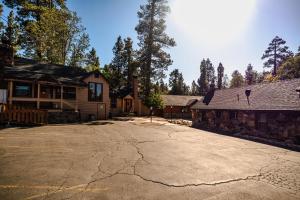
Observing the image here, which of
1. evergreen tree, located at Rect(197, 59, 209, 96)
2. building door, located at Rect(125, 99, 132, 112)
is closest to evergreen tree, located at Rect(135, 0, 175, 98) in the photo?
building door, located at Rect(125, 99, 132, 112)

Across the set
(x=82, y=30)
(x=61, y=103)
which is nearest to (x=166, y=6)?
(x=82, y=30)

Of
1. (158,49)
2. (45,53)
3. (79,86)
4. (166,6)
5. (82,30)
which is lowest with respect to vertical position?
(79,86)

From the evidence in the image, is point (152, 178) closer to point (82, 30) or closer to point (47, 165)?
point (47, 165)

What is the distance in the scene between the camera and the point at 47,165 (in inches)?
281

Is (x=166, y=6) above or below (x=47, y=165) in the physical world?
above

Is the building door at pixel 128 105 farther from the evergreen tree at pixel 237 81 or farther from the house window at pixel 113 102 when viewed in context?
the evergreen tree at pixel 237 81

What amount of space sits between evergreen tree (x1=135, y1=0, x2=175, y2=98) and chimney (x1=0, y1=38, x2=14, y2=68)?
78.8ft

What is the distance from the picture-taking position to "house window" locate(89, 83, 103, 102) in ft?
91.3

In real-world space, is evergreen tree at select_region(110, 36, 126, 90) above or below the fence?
above

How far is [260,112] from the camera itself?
58.1 ft

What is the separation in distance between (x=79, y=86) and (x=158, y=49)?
20763mm

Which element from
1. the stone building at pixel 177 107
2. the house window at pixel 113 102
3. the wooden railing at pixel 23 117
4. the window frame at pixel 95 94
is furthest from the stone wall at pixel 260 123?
the house window at pixel 113 102

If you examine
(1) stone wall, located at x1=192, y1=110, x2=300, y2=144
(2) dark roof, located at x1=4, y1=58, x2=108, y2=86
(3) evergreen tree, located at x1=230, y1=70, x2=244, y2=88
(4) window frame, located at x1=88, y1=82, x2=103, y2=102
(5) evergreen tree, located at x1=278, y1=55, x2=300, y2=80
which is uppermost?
(3) evergreen tree, located at x1=230, y1=70, x2=244, y2=88

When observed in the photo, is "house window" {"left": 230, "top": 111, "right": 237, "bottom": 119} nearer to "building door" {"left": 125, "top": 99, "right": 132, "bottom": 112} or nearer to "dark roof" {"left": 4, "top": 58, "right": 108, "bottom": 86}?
"dark roof" {"left": 4, "top": 58, "right": 108, "bottom": 86}
